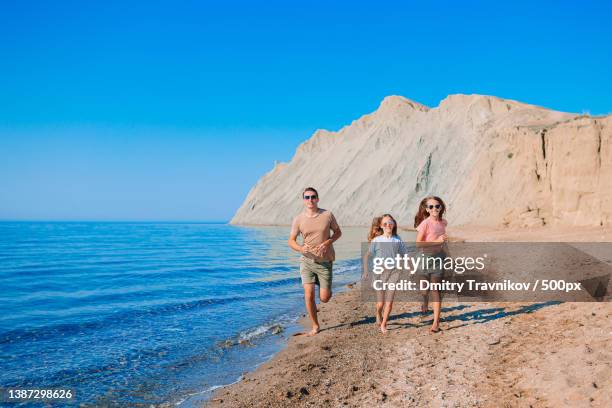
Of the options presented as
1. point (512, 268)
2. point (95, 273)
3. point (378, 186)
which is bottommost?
point (95, 273)

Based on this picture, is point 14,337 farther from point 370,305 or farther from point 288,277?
point 288,277

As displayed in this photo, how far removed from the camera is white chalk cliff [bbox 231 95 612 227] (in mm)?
23469

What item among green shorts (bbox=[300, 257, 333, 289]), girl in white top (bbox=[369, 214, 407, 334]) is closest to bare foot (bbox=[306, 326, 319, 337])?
green shorts (bbox=[300, 257, 333, 289])

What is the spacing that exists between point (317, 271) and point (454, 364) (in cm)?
212

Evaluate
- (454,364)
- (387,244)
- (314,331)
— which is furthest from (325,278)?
(454,364)

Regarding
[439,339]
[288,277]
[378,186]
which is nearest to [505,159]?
[378,186]

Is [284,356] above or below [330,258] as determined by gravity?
below

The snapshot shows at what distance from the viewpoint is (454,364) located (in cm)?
476

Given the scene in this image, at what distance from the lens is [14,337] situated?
753 centimetres

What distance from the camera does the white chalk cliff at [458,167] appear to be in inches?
924

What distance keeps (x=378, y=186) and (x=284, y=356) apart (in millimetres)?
50971

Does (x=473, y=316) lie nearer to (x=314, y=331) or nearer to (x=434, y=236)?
(x=434, y=236)

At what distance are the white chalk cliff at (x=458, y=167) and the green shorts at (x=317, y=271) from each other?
19562 mm

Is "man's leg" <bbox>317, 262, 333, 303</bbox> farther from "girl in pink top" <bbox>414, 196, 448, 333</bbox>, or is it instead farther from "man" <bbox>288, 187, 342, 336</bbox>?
"girl in pink top" <bbox>414, 196, 448, 333</bbox>
